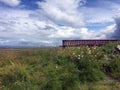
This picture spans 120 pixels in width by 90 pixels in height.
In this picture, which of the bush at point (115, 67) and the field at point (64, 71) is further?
the bush at point (115, 67)

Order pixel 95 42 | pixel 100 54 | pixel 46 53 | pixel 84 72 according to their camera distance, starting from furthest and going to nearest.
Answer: pixel 95 42
pixel 46 53
pixel 100 54
pixel 84 72

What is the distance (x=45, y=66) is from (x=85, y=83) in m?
2.45

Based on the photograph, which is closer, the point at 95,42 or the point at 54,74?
the point at 54,74

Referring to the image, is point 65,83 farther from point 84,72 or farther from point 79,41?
point 79,41

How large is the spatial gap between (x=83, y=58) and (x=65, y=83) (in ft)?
10.4

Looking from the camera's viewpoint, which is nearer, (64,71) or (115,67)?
(64,71)

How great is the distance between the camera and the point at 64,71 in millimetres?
12297

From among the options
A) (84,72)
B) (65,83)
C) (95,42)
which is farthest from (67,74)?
(95,42)

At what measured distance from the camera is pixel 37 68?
1335 cm

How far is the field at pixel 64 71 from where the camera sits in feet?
35.7

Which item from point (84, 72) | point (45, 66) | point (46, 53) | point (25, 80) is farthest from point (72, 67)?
point (46, 53)

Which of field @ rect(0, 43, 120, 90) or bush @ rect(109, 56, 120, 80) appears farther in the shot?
bush @ rect(109, 56, 120, 80)

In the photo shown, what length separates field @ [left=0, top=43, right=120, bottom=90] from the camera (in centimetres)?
1089

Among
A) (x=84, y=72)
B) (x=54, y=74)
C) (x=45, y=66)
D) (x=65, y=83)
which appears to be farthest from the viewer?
(x=45, y=66)
